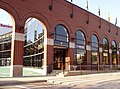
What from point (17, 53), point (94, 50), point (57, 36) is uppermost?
point (57, 36)

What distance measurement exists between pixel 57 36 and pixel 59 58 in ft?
12.3

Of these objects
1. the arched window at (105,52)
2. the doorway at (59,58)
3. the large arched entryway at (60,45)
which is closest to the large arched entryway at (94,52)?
the arched window at (105,52)

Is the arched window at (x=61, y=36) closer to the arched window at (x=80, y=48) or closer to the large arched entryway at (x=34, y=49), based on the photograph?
the large arched entryway at (x=34, y=49)

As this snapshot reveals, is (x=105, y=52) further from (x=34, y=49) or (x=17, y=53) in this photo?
(x=17, y=53)

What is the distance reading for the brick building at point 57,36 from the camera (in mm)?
24828

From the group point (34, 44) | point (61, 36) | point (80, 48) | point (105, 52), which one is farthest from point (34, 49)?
point (105, 52)

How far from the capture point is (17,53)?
81.0 feet

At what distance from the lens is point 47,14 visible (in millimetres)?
29094

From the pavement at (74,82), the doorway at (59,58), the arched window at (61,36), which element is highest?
the arched window at (61,36)

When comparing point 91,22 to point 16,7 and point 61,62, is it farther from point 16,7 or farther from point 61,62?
point 16,7

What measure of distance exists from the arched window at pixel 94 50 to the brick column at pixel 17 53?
1702 centimetres

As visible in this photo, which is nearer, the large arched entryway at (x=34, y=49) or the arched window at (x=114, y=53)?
the large arched entryway at (x=34, y=49)

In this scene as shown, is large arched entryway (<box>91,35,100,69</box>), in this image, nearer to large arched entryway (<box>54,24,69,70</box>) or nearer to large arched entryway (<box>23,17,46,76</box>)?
large arched entryway (<box>54,24,69,70</box>)

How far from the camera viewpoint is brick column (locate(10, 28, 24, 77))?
2417cm
